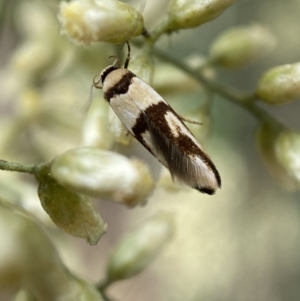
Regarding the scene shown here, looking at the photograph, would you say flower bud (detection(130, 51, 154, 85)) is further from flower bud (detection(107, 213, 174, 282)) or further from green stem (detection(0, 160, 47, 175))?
flower bud (detection(107, 213, 174, 282))

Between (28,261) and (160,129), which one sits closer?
(28,261)

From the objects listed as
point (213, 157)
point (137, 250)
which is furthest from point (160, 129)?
point (213, 157)

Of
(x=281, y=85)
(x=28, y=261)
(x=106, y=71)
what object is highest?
(x=281, y=85)

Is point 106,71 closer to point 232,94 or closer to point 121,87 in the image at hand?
point 121,87

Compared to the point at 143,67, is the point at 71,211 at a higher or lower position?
lower

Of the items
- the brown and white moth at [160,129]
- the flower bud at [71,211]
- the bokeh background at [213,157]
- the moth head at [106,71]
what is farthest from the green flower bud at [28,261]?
the bokeh background at [213,157]

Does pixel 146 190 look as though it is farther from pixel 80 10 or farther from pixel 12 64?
pixel 12 64

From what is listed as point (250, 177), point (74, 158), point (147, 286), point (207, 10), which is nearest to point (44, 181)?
point (74, 158)

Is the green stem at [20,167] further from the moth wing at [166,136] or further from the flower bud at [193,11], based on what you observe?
the flower bud at [193,11]
